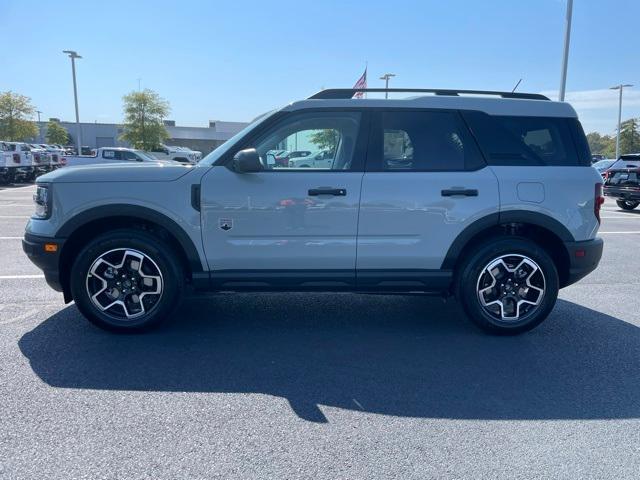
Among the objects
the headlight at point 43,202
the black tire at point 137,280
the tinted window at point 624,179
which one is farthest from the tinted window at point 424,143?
the tinted window at point 624,179

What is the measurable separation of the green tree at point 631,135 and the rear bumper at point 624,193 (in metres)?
46.7

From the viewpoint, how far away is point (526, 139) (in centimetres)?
460

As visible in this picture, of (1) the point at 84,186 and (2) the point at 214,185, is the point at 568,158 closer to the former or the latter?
(2) the point at 214,185

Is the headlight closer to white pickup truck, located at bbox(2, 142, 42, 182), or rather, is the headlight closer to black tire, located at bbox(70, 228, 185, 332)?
black tire, located at bbox(70, 228, 185, 332)

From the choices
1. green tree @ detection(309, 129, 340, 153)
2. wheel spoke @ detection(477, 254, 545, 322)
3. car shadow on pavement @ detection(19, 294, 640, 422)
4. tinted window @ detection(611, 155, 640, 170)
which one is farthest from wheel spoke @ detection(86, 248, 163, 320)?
tinted window @ detection(611, 155, 640, 170)

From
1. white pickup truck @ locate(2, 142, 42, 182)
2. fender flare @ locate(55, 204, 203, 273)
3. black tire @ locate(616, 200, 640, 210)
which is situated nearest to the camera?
Result: fender flare @ locate(55, 204, 203, 273)

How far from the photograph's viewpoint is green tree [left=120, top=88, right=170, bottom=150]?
132 ft

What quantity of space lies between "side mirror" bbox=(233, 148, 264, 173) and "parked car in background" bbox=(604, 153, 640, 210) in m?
14.3

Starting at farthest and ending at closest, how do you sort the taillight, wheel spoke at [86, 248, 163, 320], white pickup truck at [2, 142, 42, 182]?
white pickup truck at [2, 142, 42, 182] < the taillight < wheel spoke at [86, 248, 163, 320]

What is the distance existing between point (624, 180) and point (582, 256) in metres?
12.6

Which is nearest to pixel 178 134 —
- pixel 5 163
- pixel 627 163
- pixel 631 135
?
pixel 5 163

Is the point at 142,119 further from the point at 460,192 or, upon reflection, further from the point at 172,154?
the point at 460,192

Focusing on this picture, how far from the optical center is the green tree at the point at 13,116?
41875 millimetres

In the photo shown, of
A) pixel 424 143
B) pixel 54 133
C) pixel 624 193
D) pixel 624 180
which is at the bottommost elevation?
pixel 624 193
